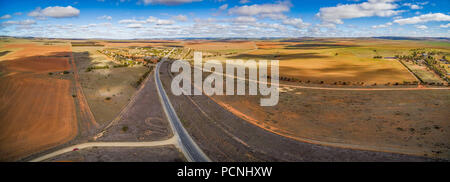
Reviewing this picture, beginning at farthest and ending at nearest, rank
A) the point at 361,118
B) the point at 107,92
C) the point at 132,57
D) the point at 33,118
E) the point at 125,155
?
the point at 132,57 < the point at 107,92 < the point at 361,118 < the point at 33,118 < the point at 125,155

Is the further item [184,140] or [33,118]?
[33,118]

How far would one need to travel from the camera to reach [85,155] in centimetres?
1855

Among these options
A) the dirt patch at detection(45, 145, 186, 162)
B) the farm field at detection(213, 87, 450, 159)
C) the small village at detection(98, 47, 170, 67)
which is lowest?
the dirt patch at detection(45, 145, 186, 162)

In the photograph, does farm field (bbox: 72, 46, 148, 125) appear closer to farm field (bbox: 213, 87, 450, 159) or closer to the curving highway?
the curving highway

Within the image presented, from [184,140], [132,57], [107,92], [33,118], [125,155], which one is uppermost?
[132,57]

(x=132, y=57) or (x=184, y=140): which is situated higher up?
(x=132, y=57)

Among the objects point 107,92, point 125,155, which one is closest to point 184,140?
point 125,155

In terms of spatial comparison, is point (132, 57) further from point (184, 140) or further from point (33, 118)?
point (184, 140)

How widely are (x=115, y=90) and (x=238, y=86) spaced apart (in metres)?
24.7

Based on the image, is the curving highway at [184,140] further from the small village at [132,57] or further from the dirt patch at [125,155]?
the small village at [132,57]

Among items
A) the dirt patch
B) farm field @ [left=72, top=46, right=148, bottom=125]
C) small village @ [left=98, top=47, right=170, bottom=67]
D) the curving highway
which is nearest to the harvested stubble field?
farm field @ [left=72, top=46, right=148, bottom=125]

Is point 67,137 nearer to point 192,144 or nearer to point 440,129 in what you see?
point 192,144
